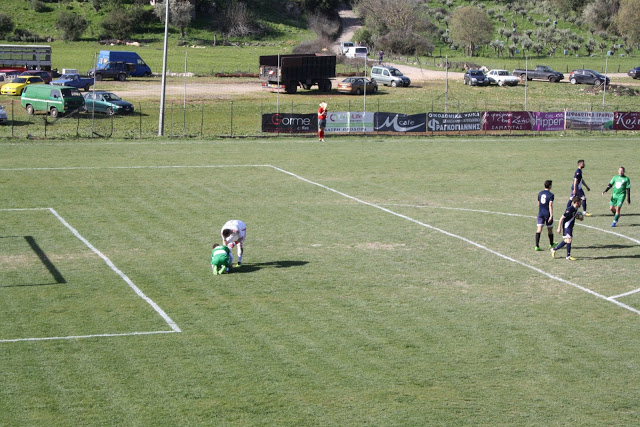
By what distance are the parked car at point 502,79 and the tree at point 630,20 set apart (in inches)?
1340

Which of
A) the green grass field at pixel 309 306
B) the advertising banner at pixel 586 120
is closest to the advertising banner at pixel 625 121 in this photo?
the advertising banner at pixel 586 120

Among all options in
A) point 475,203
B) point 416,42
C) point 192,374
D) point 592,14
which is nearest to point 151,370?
point 192,374

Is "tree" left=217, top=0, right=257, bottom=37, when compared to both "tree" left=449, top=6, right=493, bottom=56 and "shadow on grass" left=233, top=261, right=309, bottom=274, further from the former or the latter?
"shadow on grass" left=233, top=261, right=309, bottom=274

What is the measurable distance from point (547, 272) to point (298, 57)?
5151 cm

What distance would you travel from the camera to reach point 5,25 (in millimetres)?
100500

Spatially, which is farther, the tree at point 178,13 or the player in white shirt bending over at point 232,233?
the tree at point 178,13

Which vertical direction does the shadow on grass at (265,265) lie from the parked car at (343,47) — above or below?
below

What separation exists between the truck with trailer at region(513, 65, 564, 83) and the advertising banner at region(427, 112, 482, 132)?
1160 inches

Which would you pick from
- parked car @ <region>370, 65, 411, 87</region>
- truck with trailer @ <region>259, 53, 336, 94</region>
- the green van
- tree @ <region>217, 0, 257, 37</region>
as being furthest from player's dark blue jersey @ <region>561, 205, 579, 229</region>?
tree @ <region>217, 0, 257, 37</region>

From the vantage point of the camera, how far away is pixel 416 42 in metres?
105

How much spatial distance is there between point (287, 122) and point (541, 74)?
40.4m

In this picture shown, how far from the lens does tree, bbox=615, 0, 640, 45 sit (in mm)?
104562

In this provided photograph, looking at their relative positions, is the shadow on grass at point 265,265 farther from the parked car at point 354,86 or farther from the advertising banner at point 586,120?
the parked car at point 354,86

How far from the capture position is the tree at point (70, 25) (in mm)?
102000
